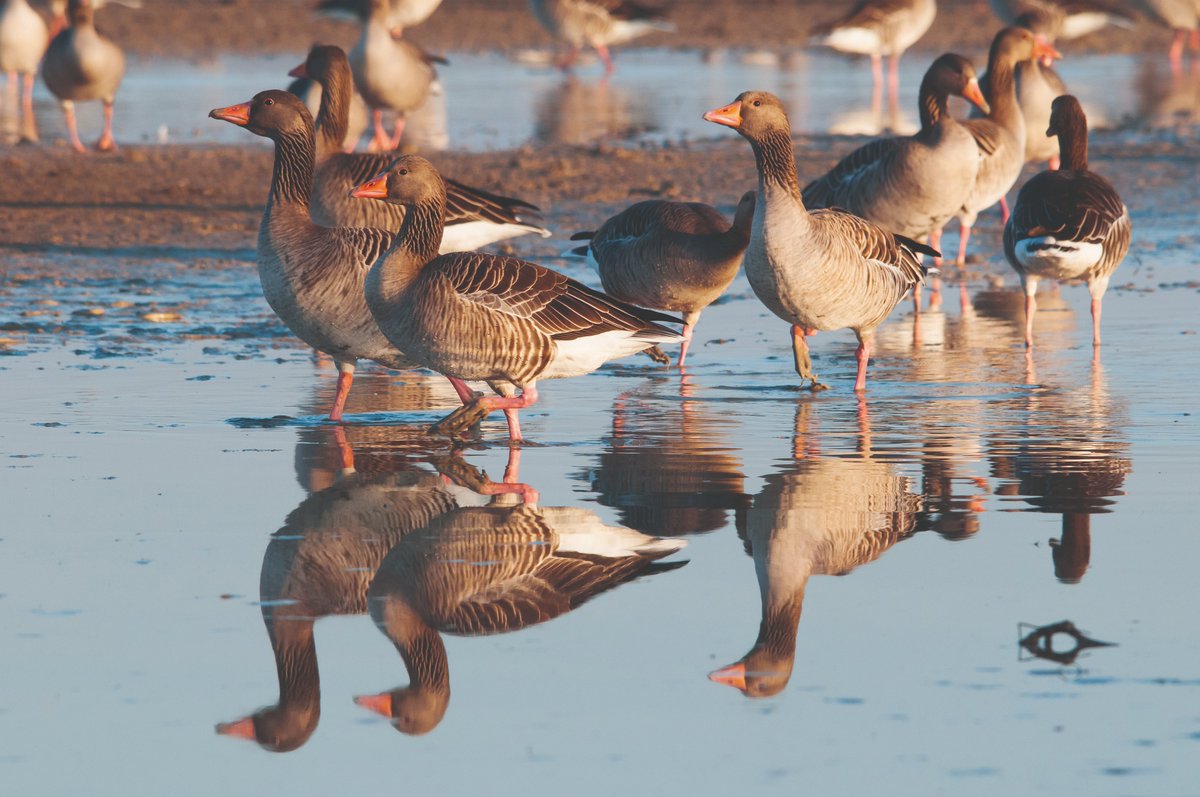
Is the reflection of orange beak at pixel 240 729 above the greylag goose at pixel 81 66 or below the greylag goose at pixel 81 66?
below

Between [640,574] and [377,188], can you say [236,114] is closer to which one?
[377,188]

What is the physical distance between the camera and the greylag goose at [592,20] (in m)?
30.5

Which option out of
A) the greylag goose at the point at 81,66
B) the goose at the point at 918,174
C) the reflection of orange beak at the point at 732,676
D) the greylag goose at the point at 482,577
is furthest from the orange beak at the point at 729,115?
the greylag goose at the point at 81,66

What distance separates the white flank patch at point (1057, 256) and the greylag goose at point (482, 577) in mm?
4584

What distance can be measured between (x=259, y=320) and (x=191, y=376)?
1.92 m

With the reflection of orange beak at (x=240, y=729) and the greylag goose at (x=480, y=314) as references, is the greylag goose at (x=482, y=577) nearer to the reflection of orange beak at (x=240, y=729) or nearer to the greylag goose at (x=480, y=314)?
the reflection of orange beak at (x=240, y=729)

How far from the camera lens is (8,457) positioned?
7391 mm

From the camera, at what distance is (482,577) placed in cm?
561

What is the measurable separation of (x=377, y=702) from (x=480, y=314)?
3.27 meters

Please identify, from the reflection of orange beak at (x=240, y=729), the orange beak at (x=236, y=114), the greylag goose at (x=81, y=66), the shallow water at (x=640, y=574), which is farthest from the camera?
the greylag goose at (x=81, y=66)

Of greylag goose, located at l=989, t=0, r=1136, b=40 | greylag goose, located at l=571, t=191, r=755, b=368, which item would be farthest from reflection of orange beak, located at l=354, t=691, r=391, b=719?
greylag goose, located at l=989, t=0, r=1136, b=40

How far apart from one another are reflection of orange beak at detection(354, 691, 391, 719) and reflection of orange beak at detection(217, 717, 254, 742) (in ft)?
0.94

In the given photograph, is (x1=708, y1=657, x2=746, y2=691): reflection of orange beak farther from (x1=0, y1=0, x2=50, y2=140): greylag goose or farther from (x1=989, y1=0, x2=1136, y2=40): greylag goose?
(x1=989, y1=0, x2=1136, y2=40): greylag goose

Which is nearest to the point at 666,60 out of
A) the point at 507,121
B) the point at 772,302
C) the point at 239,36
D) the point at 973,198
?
the point at 239,36
